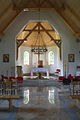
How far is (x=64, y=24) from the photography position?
17.1 metres

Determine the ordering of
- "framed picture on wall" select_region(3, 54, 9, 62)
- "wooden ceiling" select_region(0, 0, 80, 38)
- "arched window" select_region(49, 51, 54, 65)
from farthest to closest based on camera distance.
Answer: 1. "arched window" select_region(49, 51, 54, 65)
2. "framed picture on wall" select_region(3, 54, 9, 62)
3. "wooden ceiling" select_region(0, 0, 80, 38)

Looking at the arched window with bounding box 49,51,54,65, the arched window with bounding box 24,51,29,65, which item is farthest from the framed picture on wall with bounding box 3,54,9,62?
the arched window with bounding box 49,51,54,65

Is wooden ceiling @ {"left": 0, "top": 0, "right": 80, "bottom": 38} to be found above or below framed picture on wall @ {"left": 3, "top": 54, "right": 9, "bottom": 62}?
above

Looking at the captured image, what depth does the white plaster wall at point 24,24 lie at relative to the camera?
1711 centimetres

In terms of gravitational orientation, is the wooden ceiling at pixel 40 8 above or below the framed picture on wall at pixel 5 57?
above

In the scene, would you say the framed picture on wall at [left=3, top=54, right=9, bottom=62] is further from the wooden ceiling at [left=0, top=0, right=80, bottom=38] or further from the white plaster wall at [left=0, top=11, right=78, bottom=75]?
the wooden ceiling at [left=0, top=0, right=80, bottom=38]

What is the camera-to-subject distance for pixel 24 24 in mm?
17094

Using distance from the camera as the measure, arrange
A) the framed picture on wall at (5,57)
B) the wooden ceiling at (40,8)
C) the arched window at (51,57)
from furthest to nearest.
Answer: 1. the arched window at (51,57)
2. the framed picture on wall at (5,57)
3. the wooden ceiling at (40,8)

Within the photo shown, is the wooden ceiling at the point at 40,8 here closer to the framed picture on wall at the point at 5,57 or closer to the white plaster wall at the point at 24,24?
the white plaster wall at the point at 24,24

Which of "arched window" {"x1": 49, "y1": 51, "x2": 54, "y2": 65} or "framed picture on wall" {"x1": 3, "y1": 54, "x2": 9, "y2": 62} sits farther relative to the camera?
"arched window" {"x1": 49, "y1": 51, "x2": 54, "y2": 65}

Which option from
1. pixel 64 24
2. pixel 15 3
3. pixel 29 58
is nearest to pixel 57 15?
pixel 64 24

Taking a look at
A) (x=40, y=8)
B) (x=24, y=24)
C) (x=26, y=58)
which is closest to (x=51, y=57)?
(x=26, y=58)

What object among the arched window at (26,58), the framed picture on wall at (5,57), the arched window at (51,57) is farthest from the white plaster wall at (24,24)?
the arched window at (26,58)

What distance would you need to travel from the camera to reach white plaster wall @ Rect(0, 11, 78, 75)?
17.1 meters
